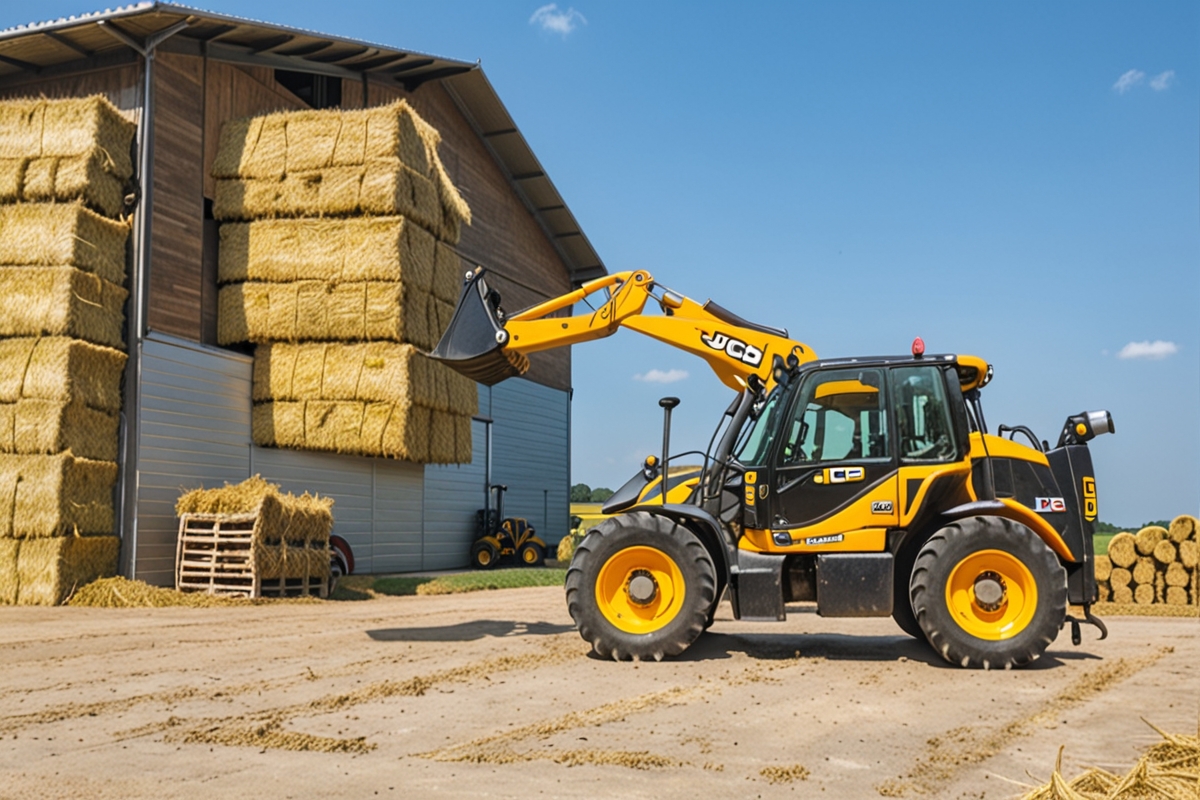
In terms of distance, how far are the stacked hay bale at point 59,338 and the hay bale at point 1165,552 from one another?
15.4 meters

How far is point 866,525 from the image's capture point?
29.0 feet

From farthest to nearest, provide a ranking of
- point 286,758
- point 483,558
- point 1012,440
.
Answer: point 483,558 → point 1012,440 → point 286,758

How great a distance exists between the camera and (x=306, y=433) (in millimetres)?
18594

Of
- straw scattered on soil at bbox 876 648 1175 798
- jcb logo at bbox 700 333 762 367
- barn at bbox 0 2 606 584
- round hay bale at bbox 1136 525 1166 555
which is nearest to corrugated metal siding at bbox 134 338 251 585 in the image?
barn at bbox 0 2 606 584

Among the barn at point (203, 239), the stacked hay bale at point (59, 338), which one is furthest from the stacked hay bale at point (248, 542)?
the stacked hay bale at point (59, 338)

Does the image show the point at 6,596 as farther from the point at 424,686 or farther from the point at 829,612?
the point at 829,612

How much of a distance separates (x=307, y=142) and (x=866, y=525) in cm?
1392

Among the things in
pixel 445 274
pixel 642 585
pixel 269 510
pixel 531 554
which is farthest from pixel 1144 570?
pixel 531 554

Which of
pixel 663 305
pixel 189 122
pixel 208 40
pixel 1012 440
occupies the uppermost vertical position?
pixel 208 40

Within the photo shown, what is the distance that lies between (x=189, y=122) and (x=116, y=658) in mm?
11508

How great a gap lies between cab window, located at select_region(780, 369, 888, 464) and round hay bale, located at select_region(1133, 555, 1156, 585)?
29.7ft

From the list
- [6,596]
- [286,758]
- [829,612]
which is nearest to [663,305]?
[829,612]

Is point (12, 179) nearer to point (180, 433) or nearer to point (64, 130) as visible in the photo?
point (64, 130)

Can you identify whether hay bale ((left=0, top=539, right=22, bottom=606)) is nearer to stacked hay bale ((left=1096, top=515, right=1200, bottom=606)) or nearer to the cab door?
the cab door
